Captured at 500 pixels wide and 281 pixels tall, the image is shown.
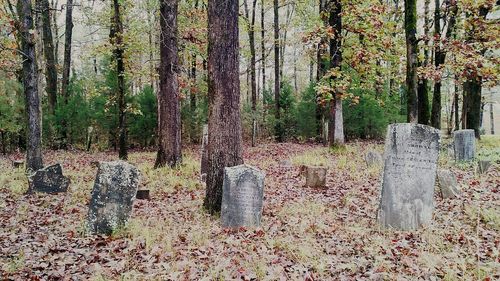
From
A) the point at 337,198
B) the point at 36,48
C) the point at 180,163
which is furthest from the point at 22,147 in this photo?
the point at 337,198

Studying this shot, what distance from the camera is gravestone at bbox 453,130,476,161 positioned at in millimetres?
12586

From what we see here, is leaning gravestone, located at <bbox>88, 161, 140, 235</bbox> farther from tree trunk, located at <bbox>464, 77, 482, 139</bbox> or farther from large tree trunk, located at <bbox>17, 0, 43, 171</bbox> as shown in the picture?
tree trunk, located at <bbox>464, 77, 482, 139</bbox>

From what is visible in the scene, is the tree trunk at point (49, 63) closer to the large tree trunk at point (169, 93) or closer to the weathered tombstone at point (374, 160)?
the large tree trunk at point (169, 93)

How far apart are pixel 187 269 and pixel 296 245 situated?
1703mm

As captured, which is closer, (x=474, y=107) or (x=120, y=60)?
(x=120, y=60)

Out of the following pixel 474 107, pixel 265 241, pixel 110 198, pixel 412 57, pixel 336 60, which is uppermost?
pixel 336 60

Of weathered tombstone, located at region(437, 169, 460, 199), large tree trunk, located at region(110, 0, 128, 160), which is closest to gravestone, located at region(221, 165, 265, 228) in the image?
weathered tombstone, located at region(437, 169, 460, 199)

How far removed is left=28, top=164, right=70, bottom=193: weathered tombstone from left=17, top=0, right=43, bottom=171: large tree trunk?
5.74 feet

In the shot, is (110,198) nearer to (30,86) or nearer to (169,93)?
(30,86)

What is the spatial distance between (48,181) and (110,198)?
4.04 metres

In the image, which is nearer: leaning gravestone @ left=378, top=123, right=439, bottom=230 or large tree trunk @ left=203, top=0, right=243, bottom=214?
leaning gravestone @ left=378, top=123, right=439, bottom=230

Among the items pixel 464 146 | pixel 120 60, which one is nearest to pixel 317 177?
pixel 464 146

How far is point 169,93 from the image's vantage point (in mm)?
12500

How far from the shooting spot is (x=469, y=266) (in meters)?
4.80
